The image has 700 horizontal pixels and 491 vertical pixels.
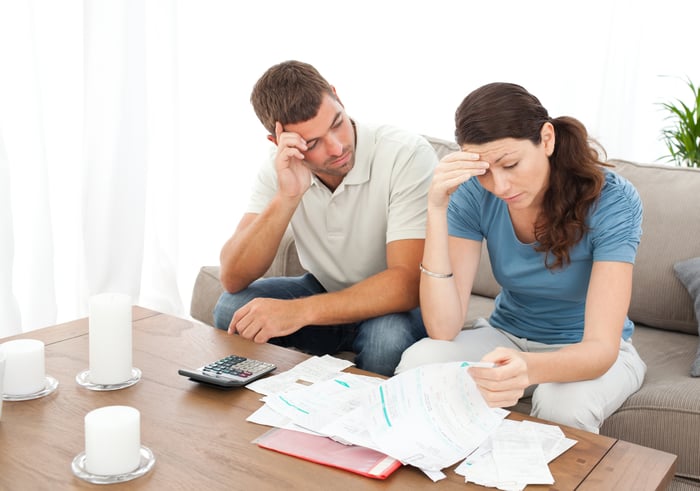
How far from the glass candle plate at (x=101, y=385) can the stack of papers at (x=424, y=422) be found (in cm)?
26

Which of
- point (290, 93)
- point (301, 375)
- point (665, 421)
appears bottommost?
point (665, 421)

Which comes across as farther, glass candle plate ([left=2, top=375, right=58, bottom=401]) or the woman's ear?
the woman's ear

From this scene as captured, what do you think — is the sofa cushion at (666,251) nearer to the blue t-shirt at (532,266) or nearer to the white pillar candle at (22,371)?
the blue t-shirt at (532,266)

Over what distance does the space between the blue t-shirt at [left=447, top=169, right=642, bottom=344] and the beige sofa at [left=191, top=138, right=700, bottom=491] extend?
19cm

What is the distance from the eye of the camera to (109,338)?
4.96ft

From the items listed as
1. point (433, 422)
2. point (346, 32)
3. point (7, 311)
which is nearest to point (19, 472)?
point (433, 422)

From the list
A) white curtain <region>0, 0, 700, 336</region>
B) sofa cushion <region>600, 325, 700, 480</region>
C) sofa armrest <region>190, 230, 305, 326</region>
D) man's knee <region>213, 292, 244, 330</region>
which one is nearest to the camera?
sofa cushion <region>600, 325, 700, 480</region>

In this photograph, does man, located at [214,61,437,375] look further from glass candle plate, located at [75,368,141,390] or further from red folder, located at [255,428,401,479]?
red folder, located at [255,428,401,479]

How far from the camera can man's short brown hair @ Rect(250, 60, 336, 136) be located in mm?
1944

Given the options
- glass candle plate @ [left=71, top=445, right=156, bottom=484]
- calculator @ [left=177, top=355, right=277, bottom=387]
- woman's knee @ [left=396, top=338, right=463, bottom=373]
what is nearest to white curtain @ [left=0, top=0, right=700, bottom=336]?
calculator @ [left=177, top=355, right=277, bottom=387]

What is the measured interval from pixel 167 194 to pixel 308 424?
2163 millimetres

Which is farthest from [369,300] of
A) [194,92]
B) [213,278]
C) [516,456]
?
[194,92]

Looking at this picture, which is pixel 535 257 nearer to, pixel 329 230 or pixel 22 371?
pixel 329 230

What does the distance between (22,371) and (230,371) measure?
371mm
